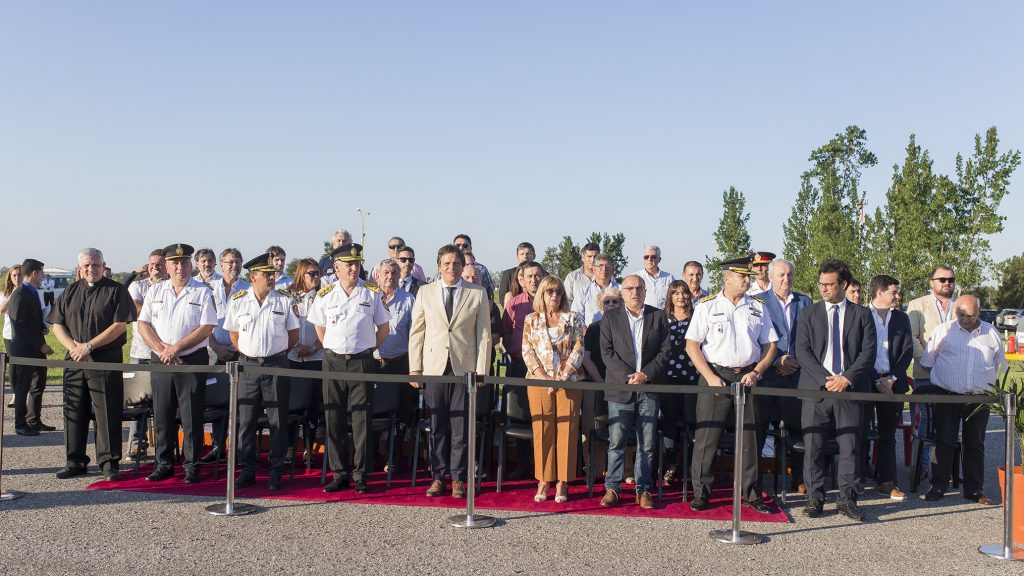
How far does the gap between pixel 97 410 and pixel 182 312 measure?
121 centimetres

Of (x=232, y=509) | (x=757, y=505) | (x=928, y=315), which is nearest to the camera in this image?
(x=232, y=509)

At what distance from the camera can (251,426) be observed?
6875 mm

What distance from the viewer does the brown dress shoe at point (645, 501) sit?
20.9ft

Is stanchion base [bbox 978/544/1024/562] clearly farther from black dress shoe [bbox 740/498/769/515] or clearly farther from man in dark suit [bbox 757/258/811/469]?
man in dark suit [bbox 757/258/811/469]

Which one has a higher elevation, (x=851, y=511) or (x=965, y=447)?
(x=965, y=447)

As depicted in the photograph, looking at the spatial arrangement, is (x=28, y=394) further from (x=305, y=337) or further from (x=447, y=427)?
(x=447, y=427)

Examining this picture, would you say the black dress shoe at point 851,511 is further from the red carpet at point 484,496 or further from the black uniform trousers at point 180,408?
the black uniform trousers at point 180,408

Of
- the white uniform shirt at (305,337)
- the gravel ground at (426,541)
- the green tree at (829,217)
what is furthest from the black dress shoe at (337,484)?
the green tree at (829,217)

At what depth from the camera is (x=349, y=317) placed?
6.79 m

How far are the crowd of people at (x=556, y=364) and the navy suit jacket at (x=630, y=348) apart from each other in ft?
0.05

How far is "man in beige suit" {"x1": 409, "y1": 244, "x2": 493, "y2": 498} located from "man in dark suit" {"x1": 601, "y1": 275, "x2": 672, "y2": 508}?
3.47 feet

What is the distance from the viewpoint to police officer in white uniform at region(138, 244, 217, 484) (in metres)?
7.05

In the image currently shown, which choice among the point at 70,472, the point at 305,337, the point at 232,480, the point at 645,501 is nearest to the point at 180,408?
the point at 70,472

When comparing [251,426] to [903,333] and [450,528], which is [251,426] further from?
[903,333]
